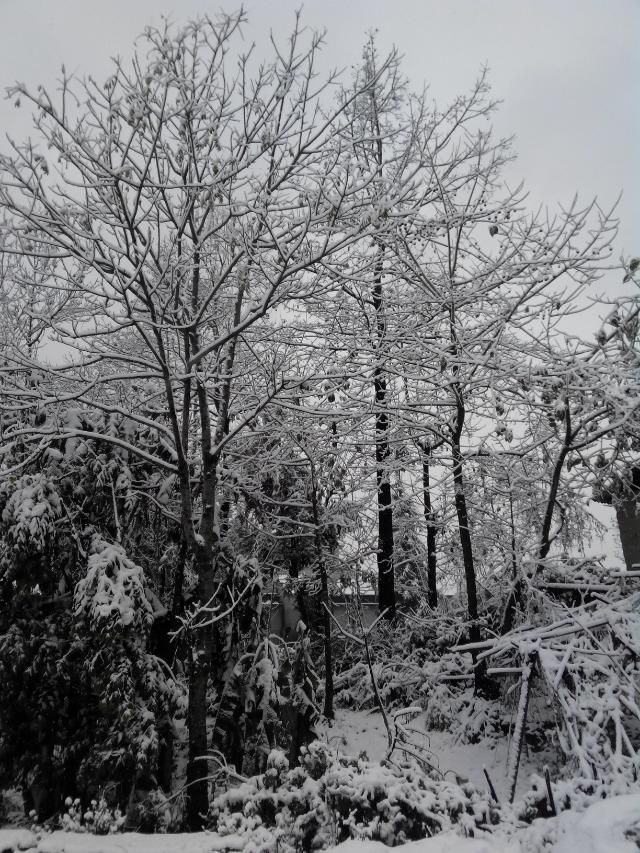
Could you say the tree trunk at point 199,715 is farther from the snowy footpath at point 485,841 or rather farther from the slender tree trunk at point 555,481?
the slender tree trunk at point 555,481

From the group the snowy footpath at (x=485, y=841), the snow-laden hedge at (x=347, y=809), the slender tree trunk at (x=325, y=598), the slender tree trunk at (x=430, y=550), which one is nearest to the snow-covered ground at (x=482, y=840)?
the snowy footpath at (x=485, y=841)

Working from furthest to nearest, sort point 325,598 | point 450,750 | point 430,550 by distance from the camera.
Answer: point 430,550
point 325,598
point 450,750

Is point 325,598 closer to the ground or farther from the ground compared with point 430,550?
closer to the ground

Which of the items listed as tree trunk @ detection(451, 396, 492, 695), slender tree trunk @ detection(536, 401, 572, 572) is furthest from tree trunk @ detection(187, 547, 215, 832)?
slender tree trunk @ detection(536, 401, 572, 572)

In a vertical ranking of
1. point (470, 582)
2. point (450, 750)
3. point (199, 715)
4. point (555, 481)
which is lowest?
point (450, 750)

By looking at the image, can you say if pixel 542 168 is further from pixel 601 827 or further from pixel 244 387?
pixel 601 827

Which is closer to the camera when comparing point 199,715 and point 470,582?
point 199,715

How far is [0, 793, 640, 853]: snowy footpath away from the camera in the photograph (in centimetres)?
286

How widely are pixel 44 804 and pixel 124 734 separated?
1.28 meters

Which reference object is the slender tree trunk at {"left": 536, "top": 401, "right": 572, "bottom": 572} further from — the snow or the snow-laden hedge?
the snow-laden hedge

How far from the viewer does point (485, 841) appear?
10.6 ft

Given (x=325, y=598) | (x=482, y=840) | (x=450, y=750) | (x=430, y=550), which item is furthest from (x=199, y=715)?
(x=430, y=550)

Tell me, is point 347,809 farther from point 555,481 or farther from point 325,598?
point 325,598

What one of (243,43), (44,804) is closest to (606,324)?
(243,43)
